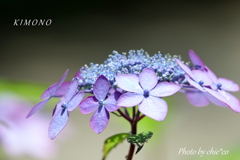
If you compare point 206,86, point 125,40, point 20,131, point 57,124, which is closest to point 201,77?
point 206,86

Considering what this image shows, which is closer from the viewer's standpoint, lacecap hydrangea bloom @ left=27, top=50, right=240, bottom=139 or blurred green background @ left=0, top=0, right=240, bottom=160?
lacecap hydrangea bloom @ left=27, top=50, right=240, bottom=139

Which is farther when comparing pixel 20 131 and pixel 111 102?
pixel 20 131

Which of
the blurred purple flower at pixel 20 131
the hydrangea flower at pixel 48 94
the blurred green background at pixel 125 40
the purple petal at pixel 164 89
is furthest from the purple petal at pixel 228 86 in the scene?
the blurred green background at pixel 125 40

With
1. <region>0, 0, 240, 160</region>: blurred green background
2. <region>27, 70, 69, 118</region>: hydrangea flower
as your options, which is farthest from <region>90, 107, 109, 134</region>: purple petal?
<region>0, 0, 240, 160</region>: blurred green background

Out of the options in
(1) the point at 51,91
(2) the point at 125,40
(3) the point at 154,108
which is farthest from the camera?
(2) the point at 125,40

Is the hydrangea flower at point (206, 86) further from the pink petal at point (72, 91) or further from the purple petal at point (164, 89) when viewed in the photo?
the pink petal at point (72, 91)

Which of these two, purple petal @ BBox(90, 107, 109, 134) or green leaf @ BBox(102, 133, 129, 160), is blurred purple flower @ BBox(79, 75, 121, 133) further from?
green leaf @ BBox(102, 133, 129, 160)

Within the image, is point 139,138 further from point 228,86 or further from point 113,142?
point 228,86
